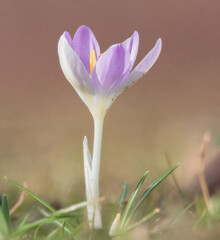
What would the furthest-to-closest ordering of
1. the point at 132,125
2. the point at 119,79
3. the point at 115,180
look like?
the point at 132,125, the point at 115,180, the point at 119,79

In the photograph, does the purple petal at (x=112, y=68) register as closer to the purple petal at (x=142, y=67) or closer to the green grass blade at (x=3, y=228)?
the purple petal at (x=142, y=67)

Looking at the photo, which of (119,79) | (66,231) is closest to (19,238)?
(66,231)

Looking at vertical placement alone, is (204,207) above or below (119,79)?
below

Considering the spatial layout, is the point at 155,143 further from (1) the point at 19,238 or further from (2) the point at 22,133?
(1) the point at 19,238

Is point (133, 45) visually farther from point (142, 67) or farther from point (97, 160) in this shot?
point (97, 160)

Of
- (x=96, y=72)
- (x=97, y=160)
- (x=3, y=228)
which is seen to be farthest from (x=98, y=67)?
(x=3, y=228)

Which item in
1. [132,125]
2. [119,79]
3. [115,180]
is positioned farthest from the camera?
[132,125]

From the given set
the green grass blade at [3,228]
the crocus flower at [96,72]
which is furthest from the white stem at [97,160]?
the green grass blade at [3,228]

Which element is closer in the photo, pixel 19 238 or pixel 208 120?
pixel 19 238
